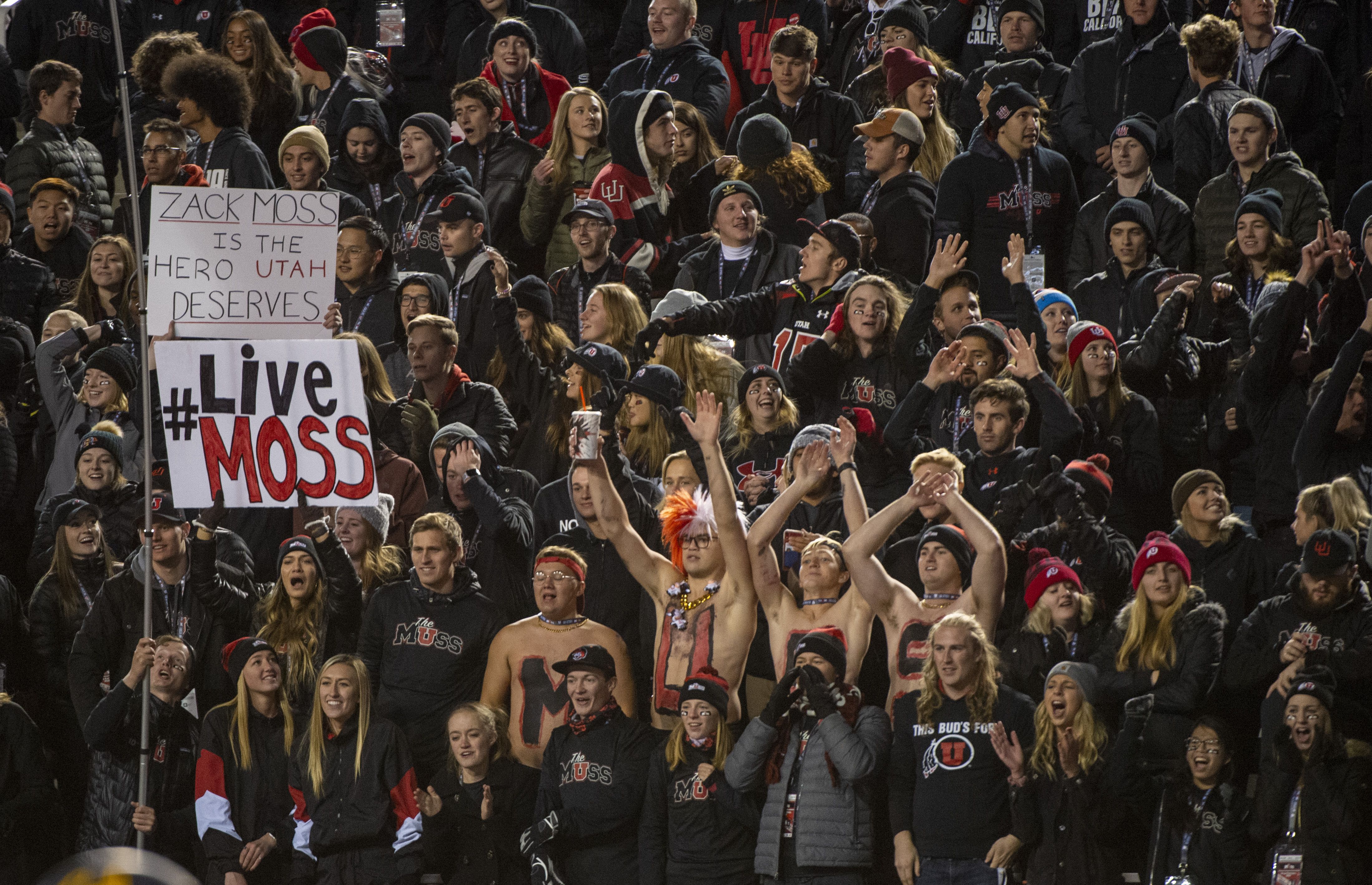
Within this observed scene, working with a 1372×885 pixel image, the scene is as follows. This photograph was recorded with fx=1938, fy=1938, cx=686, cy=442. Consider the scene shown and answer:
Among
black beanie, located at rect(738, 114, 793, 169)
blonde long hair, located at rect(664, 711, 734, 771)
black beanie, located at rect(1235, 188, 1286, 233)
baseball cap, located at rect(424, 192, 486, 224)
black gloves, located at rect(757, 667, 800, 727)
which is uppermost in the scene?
black beanie, located at rect(738, 114, 793, 169)

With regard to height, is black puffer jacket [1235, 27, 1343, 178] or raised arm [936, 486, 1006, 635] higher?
black puffer jacket [1235, 27, 1343, 178]

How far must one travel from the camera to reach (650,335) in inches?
368

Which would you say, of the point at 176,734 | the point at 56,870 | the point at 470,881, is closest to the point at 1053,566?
the point at 470,881

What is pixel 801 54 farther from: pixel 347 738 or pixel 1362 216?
pixel 347 738

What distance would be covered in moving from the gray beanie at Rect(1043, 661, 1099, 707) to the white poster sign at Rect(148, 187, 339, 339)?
332 cm

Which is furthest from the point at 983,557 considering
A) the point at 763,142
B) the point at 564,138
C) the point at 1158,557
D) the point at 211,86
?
the point at 211,86

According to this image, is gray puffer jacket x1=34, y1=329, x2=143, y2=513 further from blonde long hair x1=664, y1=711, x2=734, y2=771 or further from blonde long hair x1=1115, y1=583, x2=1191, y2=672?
blonde long hair x1=1115, y1=583, x2=1191, y2=672

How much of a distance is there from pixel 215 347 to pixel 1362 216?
19.1 feet

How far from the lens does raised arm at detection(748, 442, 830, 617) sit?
8102 millimetres

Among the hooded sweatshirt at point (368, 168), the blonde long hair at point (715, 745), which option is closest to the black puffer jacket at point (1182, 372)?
the blonde long hair at point (715, 745)

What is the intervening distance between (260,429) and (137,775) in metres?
2.02

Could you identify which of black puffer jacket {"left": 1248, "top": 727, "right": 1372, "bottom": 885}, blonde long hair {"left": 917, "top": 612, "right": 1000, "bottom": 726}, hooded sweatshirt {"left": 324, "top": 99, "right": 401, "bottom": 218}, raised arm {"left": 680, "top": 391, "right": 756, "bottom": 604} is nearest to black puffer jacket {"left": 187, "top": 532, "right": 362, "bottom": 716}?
raised arm {"left": 680, "top": 391, "right": 756, "bottom": 604}

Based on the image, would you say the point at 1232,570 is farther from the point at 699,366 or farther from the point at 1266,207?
the point at 699,366

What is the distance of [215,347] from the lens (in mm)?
Answer: 7918
